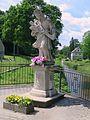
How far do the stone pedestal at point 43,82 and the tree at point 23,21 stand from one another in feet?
109

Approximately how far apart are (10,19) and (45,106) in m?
41.6

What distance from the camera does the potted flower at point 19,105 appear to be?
8.84 metres

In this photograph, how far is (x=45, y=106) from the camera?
973cm

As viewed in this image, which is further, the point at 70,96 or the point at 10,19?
the point at 10,19

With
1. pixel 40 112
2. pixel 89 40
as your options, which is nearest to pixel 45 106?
pixel 40 112

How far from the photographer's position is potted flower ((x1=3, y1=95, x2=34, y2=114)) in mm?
8836

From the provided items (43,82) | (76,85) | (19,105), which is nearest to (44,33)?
(43,82)

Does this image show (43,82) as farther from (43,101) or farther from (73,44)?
(73,44)

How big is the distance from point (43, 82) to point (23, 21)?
37.1 meters

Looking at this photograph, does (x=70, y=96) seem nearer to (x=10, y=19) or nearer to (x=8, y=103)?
(x=8, y=103)

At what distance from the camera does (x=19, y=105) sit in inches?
351

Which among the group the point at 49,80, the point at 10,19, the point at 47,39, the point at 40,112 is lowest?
the point at 40,112

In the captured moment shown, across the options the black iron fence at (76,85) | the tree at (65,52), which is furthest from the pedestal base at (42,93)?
the tree at (65,52)

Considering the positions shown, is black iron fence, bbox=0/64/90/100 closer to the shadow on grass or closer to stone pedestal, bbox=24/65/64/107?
the shadow on grass
